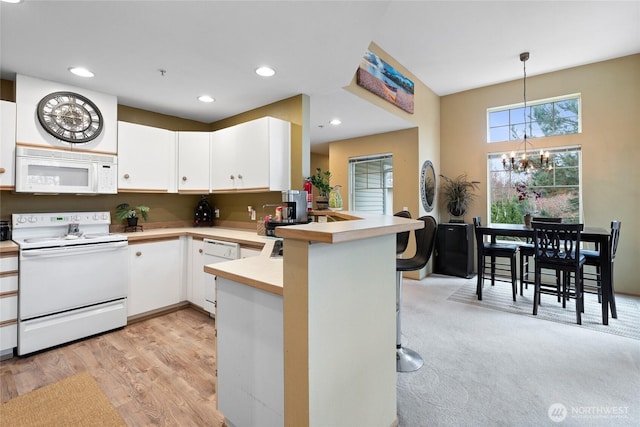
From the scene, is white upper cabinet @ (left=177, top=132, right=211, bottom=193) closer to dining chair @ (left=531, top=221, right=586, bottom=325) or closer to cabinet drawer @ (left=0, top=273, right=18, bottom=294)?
cabinet drawer @ (left=0, top=273, right=18, bottom=294)

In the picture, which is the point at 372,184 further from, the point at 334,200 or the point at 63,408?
the point at 63,408

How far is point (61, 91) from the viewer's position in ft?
8.97

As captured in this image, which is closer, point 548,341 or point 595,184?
point 548,341

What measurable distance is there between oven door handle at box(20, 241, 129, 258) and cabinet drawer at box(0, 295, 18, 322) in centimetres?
34

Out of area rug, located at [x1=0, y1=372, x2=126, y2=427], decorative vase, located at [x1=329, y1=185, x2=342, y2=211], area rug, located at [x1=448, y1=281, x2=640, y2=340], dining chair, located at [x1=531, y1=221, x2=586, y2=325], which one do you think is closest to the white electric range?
area rug, located at [x1=0, y1=372, x2=126, y2=427]

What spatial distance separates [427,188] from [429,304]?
211 centimetres

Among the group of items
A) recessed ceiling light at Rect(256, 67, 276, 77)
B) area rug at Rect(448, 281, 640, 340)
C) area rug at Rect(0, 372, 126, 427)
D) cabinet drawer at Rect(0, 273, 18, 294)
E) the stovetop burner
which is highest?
recessed ceiling light at Rect(256, 67, 276, 77)

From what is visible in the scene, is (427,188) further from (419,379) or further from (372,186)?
(419,379)

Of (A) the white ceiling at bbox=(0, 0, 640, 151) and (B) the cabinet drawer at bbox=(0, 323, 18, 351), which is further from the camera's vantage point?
(B) the cabinet drawer at bbox=(0, 323, 18, 351)

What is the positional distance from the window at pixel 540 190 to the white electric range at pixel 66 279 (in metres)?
5.19

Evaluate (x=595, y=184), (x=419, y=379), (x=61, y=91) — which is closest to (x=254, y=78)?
(x=61, y=91)

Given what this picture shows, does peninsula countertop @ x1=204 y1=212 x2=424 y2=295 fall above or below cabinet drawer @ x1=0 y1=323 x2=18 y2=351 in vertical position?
above

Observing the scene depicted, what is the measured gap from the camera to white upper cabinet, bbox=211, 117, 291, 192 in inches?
120

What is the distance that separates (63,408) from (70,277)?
119 centimetres
